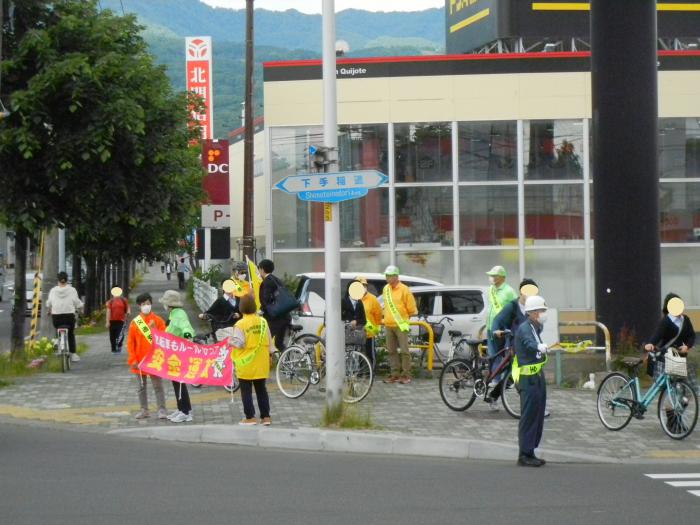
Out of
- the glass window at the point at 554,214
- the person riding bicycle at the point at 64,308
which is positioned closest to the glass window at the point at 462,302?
the person riding bicycle at the point at 64,308

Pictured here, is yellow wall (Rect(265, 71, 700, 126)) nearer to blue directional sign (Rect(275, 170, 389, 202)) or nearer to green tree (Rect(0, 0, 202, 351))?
green tree (Rect(0, 0, 202, 351))

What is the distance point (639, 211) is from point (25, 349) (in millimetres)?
11379

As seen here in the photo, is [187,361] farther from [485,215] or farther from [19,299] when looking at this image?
[485,215]

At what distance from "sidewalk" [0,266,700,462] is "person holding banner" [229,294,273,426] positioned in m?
0.35

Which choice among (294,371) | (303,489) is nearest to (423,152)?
(294,371)

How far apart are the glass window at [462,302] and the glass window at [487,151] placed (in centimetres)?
1099

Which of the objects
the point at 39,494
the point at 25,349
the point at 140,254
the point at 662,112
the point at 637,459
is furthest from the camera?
the point at 140,254

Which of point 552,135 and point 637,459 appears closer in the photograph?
point 637,459

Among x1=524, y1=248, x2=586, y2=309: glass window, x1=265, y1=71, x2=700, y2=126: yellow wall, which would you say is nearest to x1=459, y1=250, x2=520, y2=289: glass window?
x1=524, y1=248, x2=586, y2=309: glass window

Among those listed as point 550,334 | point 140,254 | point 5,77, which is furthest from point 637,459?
point 140,254

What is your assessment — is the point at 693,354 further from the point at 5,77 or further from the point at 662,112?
the point at 662,112

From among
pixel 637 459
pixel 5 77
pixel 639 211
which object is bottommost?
pixel 637 459

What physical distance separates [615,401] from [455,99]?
1922 centimetres

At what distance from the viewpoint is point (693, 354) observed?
1780 centimetres
